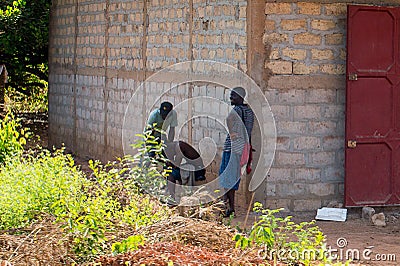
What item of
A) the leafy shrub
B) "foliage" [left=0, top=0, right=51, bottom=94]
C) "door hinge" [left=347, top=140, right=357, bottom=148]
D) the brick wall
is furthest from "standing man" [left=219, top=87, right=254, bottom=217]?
"foliage" [left=0, top=0, right=51, bottom=94]

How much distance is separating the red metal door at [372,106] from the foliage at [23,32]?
984 centimetres

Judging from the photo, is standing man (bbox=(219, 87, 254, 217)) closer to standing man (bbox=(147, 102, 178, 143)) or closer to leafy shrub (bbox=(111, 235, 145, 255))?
standing man (bbox=(147, 102, 178, 143))

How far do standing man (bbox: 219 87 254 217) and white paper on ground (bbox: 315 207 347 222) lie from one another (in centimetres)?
110

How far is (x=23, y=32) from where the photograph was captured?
18.4 m

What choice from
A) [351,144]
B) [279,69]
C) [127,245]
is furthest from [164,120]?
[127,245]


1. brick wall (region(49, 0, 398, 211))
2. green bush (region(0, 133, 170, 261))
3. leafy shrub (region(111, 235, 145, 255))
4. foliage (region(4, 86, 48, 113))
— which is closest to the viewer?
leafy shrub (region(111, 235, 145, 255))

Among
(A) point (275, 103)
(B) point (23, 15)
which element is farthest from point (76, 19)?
(A) point (275, 103)

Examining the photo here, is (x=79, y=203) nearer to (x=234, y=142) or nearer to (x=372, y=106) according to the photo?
(x=234, y=142)

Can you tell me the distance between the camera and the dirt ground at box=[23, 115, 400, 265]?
27.5ft

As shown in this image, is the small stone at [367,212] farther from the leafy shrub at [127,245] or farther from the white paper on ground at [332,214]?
the leafy shrub at [127,245]

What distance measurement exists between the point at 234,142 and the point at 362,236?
182 cm

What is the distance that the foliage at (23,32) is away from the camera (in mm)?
18344

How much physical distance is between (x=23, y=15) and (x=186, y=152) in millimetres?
9242

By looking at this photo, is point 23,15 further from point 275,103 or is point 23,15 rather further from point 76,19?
point 275,103
